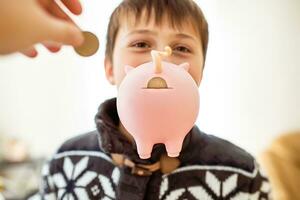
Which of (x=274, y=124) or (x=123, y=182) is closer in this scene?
(x=123, y=182)

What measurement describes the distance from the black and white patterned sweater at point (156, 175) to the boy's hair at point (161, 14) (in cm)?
7

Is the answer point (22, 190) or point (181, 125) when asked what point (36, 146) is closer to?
point (22, 190)

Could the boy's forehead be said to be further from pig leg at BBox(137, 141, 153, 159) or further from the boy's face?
pig leg at BBox(137, 141, 153, 159)

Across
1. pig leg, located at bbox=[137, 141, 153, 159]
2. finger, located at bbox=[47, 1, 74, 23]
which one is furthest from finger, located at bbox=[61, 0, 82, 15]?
pig leg, located at bbox=[137, 141, 153, 159]

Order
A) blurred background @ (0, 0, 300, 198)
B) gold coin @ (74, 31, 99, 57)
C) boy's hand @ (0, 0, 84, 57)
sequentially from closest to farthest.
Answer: boy's hand @ (0, 0, 84, 57) → gold coin @ (74, 31, 99, 57) → blurred background @ (0, 0, 300, 198)

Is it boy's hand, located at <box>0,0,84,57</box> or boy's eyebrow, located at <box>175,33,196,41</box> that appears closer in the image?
boy's hand, located at <box>0,0,84,57</box>

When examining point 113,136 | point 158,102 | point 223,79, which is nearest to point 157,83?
point 158,102

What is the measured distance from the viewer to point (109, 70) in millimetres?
408

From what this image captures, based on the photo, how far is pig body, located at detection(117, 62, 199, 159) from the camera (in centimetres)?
27

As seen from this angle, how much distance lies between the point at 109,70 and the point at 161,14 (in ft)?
0.27

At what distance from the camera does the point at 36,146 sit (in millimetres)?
819

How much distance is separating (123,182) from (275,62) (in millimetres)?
326

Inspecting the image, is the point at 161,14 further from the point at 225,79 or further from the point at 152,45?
the point at 225,79

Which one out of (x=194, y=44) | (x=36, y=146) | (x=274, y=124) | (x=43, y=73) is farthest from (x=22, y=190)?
(x=194, y=44)
